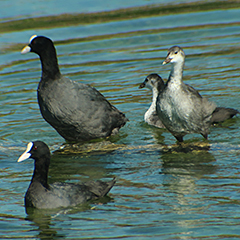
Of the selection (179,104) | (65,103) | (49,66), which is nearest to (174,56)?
(179,104)

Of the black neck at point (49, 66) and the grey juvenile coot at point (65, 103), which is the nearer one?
the grey juvenile coot at point (65, 103)

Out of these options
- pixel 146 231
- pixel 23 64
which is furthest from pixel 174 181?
pixel 23 64

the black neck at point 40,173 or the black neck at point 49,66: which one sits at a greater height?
the black neck at point 49,66

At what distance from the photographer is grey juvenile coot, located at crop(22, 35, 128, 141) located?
296 inches

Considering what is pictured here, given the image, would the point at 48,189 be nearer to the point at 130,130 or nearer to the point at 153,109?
the point at 130,130

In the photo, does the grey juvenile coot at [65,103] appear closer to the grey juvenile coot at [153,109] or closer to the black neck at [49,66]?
the black neck at [49,66]

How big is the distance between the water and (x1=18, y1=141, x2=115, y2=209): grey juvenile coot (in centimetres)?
12

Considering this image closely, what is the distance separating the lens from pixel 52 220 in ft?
17.2

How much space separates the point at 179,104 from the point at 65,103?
1832 millimetres

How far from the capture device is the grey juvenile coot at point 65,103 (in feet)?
24.7

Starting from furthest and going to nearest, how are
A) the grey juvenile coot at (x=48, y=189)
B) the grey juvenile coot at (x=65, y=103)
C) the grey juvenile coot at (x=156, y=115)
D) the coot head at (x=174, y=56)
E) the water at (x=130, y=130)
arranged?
the grey juvenile coot at (x=156, y=115) → the grey juvenile coot at (x=65, y=103) → the coot head at (x=174, y=56) → the grey juvenile coot at (x=48, y=189) → the water at (x=130, y=130)

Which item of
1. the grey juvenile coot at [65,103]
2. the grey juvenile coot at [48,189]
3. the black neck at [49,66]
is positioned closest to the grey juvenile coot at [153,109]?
the grey juvenile coot at [65,103]

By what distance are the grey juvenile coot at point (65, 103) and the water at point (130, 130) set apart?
1.23 ft

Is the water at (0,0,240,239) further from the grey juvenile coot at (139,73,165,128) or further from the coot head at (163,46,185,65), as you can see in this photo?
the coot head at (163,46,185,65)
